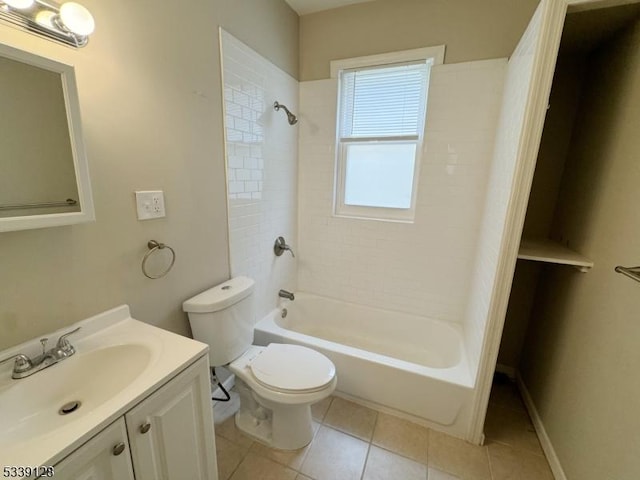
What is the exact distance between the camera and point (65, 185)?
0.90 m

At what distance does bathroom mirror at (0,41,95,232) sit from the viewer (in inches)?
30.9

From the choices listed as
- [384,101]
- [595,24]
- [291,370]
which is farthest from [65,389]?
[595,24]

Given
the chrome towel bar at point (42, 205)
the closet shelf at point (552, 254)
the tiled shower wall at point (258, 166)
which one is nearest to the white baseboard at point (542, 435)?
the closet shelf at point (552, 254)

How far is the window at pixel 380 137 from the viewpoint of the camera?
1981mm

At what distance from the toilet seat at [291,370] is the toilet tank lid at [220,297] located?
36 centimetres

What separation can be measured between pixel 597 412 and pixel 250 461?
1569mm

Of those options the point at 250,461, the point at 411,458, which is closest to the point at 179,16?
the point at 250,461

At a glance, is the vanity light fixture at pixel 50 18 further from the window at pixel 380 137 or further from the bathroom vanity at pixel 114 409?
the window at pixel 380 137

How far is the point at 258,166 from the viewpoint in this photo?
6.05ft

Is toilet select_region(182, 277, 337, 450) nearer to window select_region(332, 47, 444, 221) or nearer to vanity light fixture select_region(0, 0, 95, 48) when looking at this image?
vanity light fixture select_region(0, 0, 95, 48)

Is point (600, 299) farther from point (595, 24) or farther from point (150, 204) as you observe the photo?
point (150, 204)

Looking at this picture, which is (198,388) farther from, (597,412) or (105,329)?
(597,412)

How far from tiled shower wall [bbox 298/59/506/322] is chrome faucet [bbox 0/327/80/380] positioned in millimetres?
1733

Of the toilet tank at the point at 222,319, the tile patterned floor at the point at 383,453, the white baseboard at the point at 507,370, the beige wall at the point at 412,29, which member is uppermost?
the beige wall at the point at 412,29
